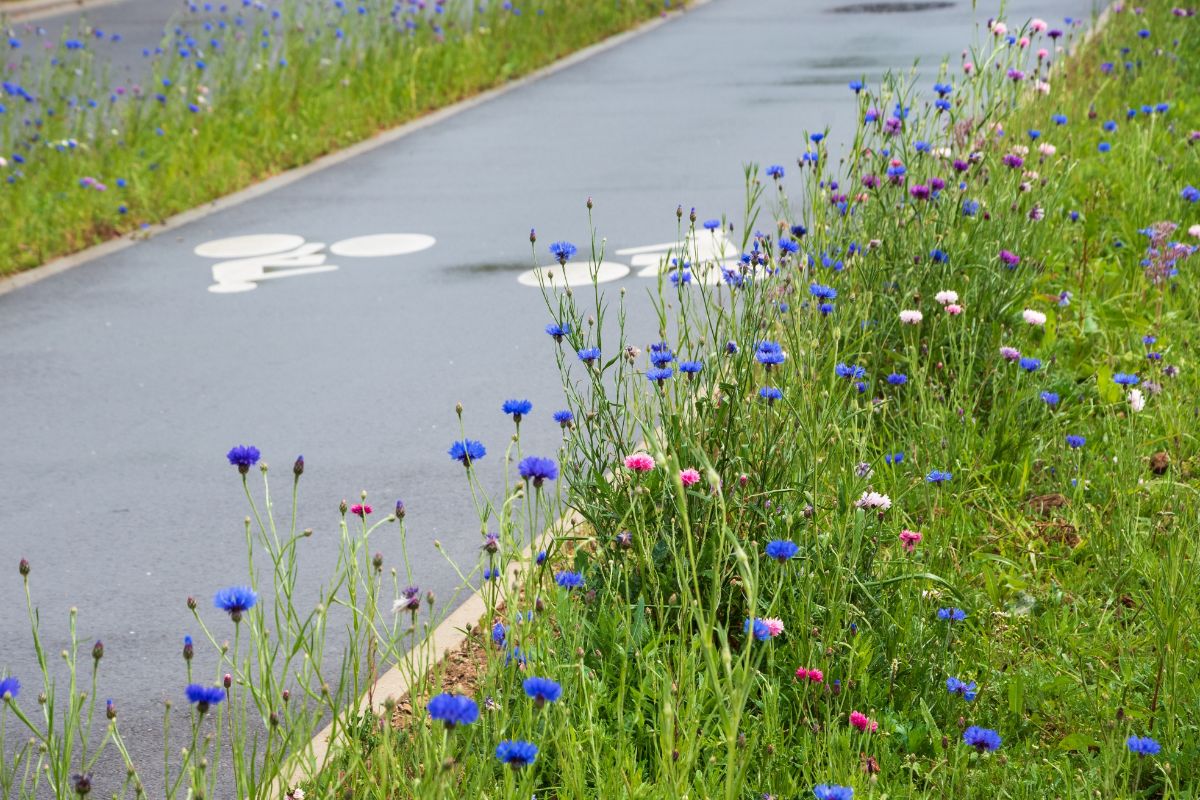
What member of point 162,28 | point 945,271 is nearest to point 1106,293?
point 945,271

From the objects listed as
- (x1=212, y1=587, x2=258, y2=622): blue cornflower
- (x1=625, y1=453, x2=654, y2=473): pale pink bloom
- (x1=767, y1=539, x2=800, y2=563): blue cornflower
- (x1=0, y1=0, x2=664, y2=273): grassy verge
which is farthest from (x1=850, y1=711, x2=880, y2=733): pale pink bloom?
(x1=0, y1=0, x2=664, y2=273): grassy verge

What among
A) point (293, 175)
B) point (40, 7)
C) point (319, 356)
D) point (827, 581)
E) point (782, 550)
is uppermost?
point (40, 7)

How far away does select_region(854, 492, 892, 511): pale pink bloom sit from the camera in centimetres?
338

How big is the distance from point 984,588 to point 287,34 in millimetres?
9569

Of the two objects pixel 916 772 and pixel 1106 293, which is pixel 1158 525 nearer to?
pixel 916 772

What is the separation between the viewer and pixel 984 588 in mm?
3771

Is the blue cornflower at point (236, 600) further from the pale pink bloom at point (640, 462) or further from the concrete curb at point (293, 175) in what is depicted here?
the concrete curb at point (293, 175)

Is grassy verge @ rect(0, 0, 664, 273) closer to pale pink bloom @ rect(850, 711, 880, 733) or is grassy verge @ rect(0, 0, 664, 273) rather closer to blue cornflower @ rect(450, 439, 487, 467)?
blue cornflower @ rect(450, 439, 487, 467)

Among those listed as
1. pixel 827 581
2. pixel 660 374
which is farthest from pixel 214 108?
pixel 827 581

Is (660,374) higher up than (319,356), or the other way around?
(660,374)

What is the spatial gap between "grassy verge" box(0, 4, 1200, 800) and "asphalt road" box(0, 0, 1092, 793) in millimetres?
237

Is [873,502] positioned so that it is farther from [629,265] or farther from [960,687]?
[629,265]

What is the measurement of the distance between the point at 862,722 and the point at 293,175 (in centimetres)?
746

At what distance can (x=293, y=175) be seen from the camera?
9.65 meters
